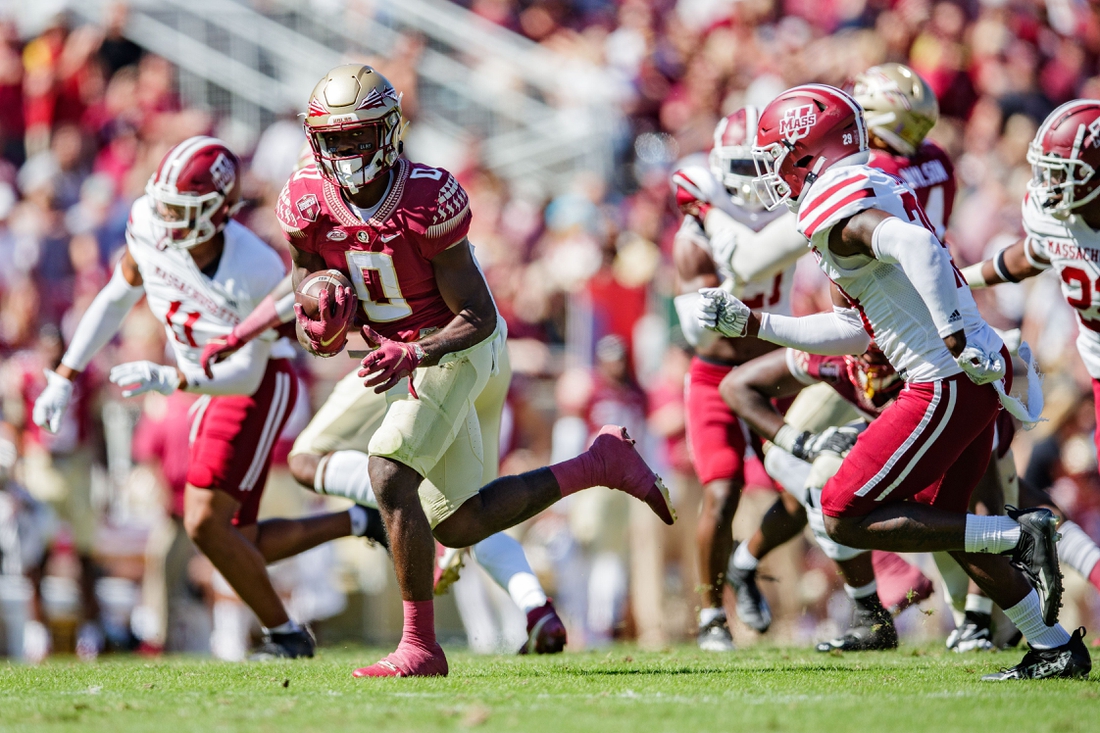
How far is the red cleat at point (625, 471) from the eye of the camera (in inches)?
220

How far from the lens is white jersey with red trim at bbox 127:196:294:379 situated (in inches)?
267

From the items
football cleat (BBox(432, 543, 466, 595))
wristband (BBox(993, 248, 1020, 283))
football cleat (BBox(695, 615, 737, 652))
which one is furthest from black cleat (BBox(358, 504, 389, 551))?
wristband (BBox(993, 248, 1020, 283))

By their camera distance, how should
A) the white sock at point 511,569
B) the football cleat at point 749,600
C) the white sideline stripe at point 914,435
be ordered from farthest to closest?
the football cleat at point 749,600 < the white sock at point 511,569 < the white sideline stripe at point 914,435

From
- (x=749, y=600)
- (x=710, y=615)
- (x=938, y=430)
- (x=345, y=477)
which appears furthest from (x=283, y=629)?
(x=938, y=430)

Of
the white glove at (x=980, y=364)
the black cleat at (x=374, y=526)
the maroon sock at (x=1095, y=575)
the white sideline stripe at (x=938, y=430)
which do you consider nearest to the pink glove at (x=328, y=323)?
the black cleat at (x=374, y=526)

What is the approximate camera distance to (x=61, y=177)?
41.3 ft

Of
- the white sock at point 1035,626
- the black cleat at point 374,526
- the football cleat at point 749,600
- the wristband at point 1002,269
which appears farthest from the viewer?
the football cleat at point 749,600

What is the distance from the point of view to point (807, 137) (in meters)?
5.10

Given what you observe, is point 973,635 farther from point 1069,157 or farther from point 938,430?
point 1069,157

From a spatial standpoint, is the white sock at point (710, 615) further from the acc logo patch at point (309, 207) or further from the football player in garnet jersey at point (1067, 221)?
the acc logo patch at point (309, 207)

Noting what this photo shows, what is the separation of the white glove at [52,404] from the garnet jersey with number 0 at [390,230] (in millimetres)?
2150

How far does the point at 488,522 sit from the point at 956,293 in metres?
1.93

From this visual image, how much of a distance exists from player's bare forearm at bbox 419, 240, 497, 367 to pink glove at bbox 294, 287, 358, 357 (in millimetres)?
321

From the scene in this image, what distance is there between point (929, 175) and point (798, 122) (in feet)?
5.93
